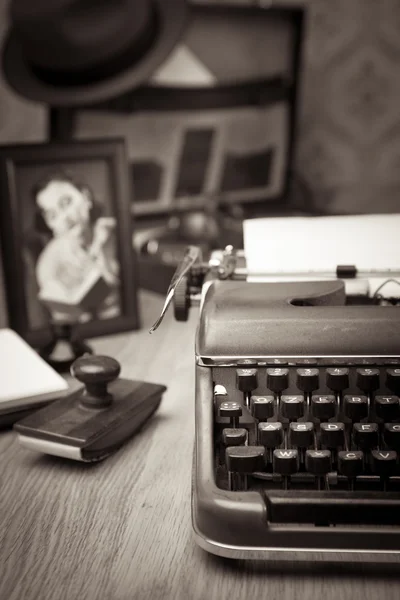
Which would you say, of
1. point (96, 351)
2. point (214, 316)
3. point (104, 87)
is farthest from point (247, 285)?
point (104, 87)

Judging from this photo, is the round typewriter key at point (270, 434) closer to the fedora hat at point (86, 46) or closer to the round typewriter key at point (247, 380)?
the round typewriter key at point (247, 380)

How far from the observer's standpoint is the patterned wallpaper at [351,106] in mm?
2340

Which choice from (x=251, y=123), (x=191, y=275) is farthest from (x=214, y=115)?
(x=191, y=275)

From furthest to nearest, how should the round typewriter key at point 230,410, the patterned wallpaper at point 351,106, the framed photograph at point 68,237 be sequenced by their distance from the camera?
the patterned wallpaper at point 351,106 < the framed photograph at point 68,237 < the round typewriter key at point 230,410

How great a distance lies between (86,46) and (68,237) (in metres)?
0.39

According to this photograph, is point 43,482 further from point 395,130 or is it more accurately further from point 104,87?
point 395,130

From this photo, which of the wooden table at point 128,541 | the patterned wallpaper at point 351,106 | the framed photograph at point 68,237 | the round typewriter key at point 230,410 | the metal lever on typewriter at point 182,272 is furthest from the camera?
the patterned wallpaper at point 351,106

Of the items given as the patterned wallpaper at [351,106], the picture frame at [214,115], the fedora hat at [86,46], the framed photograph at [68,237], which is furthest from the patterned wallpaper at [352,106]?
the framed photograph at [68,237]

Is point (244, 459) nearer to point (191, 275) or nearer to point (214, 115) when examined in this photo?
point (191, 275)

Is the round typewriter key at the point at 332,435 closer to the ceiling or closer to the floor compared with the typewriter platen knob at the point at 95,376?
closer to the ceiling

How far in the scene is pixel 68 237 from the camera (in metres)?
1.34

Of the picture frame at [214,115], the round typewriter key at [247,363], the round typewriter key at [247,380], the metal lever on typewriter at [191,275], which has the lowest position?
the round typewriter key at [247,380]

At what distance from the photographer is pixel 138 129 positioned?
1950 mm

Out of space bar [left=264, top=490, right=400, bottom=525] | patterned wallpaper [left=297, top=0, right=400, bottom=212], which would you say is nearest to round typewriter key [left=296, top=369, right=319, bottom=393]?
space bar [left=264, top=490, right=400, bottom=525]
